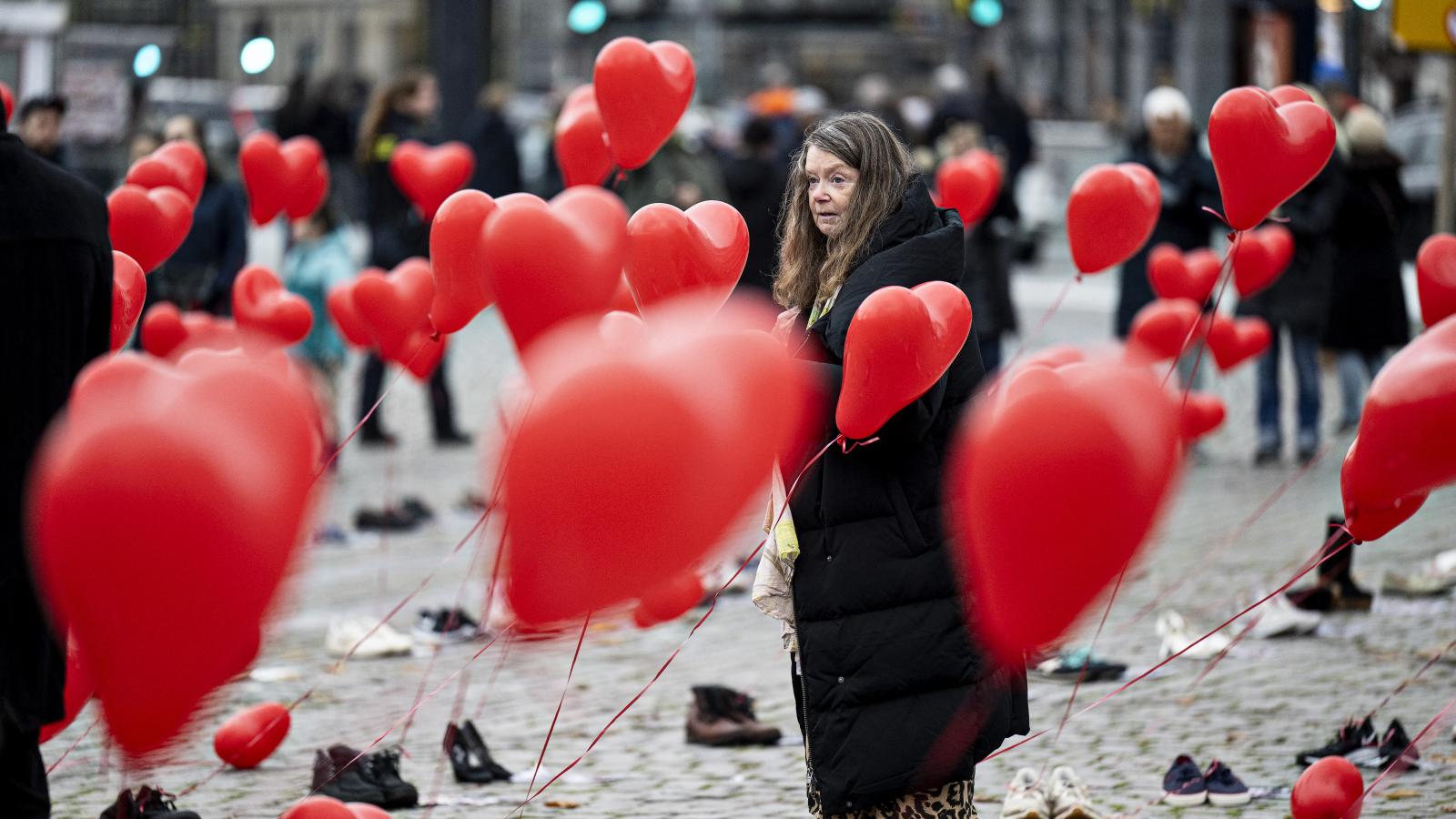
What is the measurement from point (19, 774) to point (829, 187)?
199cm

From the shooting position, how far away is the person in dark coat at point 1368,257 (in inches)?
410

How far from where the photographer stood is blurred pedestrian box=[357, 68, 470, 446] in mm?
11672

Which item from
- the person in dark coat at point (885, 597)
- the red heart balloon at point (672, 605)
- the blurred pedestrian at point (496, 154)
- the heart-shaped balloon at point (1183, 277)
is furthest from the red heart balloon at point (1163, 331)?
the blurred pedestrian at point (496, 154)

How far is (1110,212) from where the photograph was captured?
5.21m

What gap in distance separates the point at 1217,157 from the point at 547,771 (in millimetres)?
2625

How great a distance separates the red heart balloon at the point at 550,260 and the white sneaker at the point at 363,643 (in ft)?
12.4

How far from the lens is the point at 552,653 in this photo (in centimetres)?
749

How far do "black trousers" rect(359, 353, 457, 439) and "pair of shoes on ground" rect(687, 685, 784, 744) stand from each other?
5.59 m

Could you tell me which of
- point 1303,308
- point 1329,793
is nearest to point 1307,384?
point 1303,308

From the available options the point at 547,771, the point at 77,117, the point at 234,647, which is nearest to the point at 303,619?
the point at 547,771

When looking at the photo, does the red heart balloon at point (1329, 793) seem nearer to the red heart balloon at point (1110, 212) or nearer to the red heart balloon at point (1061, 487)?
the red heart balloon at point (1061, 487)

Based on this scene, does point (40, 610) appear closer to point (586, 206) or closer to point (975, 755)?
point (586, 206)

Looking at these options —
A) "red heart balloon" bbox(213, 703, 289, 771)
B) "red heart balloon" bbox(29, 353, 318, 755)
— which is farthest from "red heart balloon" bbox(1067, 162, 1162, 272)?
"red heart balloon" bbox(29, 353, 318, 755)

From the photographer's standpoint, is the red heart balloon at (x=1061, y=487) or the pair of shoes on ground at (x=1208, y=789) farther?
the pair of shoes on ground at (x=1208, y=789)
